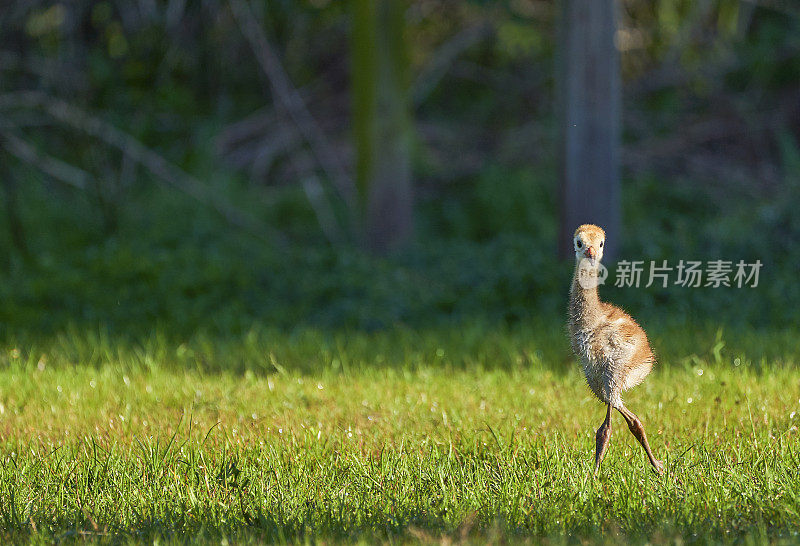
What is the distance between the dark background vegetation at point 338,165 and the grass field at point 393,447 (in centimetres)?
182

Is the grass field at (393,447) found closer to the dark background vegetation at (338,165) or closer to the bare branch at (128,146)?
the dark background vegetation at (338,165)

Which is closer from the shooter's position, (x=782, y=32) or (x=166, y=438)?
(x=166, y=438)

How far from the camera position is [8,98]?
10.9 m

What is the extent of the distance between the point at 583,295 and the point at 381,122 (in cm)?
747

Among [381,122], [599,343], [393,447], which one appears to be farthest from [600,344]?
[381,122]

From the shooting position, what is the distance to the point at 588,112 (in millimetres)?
9312

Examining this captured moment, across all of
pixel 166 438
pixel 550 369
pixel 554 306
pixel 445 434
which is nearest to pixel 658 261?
pixel 554 306

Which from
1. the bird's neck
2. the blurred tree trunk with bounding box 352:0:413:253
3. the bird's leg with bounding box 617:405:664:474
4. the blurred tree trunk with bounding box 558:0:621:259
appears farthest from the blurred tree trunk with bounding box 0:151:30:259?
the bird's leg with bounding box 617:405:664:474

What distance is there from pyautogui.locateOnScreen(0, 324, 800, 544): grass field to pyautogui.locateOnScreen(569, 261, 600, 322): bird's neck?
27.2 inches

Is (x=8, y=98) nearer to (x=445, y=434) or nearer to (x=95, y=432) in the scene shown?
(x=95, y=432)

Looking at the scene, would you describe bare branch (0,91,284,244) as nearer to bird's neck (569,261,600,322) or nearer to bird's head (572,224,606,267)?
bird's neck (569,261,600,322)

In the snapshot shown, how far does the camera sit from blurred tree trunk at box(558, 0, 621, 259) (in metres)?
9.25

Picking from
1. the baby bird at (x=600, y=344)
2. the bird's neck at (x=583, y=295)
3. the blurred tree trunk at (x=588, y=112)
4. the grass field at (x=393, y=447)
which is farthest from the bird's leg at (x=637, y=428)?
the blurred tree trunk at (x=588, y=112)

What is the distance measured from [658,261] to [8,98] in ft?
24.8
